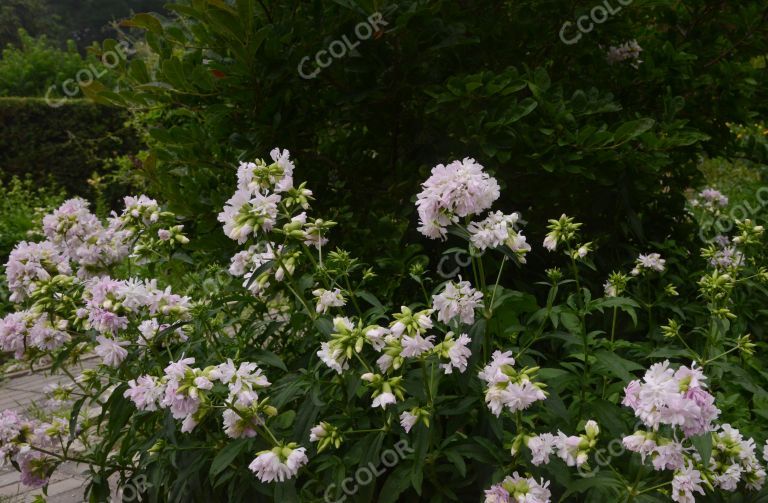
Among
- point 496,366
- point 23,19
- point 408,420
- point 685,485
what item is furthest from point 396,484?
point 23,19

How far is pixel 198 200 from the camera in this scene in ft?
9.83

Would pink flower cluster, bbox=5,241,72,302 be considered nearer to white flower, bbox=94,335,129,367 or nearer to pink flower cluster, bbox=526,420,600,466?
white flower, bbox=94,335,129,367

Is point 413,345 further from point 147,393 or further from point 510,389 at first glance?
point 147,393

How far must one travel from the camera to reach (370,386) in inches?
67.4

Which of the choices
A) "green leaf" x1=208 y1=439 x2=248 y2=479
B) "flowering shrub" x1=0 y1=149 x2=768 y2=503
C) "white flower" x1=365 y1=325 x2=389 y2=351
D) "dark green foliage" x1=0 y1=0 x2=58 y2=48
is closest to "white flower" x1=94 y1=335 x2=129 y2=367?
"flowering shrub" x1=0 y1=149 x2=768 y2=503

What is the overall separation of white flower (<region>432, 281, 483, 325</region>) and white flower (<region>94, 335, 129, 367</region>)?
974 mm

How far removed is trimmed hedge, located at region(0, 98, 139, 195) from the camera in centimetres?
1084

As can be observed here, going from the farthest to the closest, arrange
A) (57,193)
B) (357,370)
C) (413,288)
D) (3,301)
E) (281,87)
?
1. (57,193)
2. (3,301)
3. (413,288)
4. (281,87)
5. (357,370)

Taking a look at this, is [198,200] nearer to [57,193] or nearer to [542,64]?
[542,64]

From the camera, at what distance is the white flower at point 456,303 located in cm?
180

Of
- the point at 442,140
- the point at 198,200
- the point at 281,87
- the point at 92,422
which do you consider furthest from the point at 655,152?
the point at 92,422

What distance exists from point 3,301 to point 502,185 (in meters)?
4.81

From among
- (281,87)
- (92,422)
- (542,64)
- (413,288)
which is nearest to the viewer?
(92,422)

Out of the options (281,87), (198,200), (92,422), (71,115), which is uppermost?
(281,87)
